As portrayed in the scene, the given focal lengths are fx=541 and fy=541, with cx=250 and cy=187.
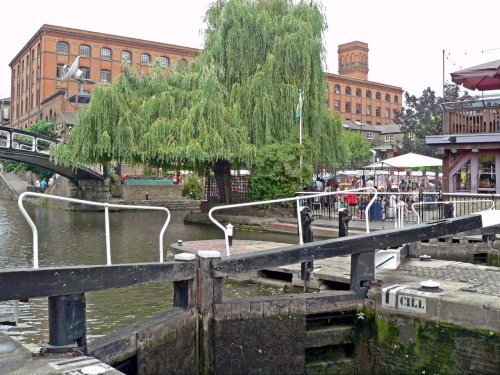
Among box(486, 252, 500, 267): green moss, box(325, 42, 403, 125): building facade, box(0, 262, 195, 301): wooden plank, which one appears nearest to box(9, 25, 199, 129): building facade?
box(325, 42, 403, 125): building facade

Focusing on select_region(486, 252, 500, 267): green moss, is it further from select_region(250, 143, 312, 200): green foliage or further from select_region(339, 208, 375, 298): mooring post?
select_region(250, 143, 312, 200): green foliage

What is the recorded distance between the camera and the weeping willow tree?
2105 cm

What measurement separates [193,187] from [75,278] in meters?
32.6

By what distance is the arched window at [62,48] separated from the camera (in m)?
61.5

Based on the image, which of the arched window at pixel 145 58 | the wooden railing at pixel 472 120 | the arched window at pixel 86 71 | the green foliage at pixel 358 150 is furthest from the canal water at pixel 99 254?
the arched window at pixel 145 58

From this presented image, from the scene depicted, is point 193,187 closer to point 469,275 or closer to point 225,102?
point 225,102

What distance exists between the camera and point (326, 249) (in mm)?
6828

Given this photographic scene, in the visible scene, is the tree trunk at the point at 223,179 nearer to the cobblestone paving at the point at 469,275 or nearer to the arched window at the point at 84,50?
the cobblestone paving at the point at 469,275

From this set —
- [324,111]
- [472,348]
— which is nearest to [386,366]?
[472,348]

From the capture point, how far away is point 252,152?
2200 centimetres

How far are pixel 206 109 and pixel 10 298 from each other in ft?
56.4

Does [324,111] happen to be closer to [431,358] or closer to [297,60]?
[297,60]

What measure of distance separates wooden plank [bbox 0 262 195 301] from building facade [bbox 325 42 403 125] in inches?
2881

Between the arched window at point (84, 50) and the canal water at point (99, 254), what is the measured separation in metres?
38.0
